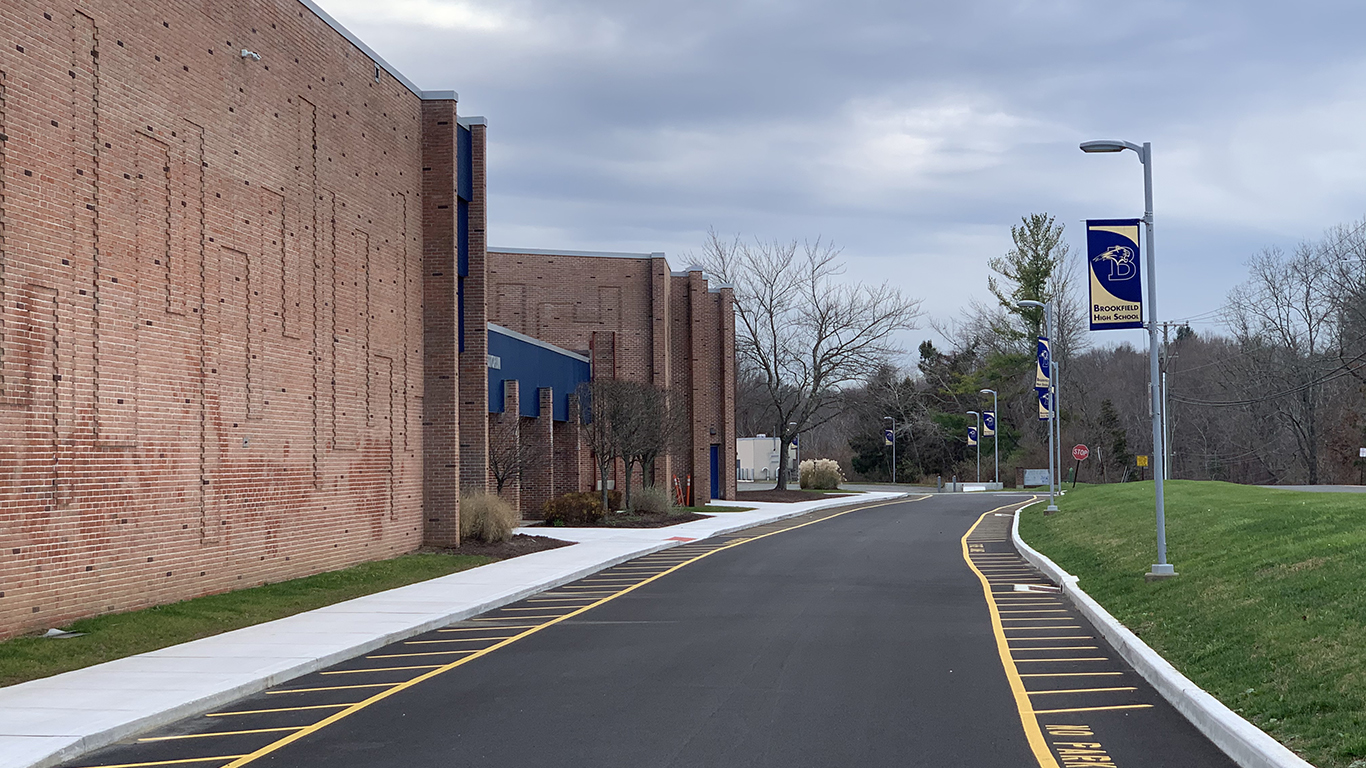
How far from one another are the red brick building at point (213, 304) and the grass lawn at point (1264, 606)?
38.5 feet

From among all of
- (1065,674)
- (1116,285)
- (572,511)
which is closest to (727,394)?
(572,511)

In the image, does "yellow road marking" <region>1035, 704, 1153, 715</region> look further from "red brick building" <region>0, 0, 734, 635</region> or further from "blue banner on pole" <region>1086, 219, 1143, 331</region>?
"red brick building" <region>0, 0, 734, 635</region>

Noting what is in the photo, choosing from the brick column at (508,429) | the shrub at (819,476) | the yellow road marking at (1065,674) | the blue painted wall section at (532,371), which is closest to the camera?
the yellow road marking at (1065,674)

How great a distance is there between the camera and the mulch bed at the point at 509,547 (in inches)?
937

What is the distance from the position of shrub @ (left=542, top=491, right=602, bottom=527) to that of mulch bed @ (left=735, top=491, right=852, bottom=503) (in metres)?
19.7

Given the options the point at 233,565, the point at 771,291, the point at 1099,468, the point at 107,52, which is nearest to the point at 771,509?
the point at 771,291

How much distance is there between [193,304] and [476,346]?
10848 millimetres

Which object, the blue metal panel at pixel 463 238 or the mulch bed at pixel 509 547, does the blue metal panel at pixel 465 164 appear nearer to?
the blue metal panel at pixel 463 238

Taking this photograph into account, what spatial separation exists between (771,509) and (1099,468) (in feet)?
177

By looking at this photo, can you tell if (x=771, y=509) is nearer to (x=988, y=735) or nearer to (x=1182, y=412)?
(x=988, y=735)

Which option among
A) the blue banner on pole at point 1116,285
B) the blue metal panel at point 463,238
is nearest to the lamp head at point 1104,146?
the blue banner on pole at point 1116,285

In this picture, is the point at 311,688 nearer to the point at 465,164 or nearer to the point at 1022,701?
the point at 1022,701

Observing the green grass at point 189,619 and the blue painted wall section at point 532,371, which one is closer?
the green grass at point 189,619

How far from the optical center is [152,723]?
8.80 metres
